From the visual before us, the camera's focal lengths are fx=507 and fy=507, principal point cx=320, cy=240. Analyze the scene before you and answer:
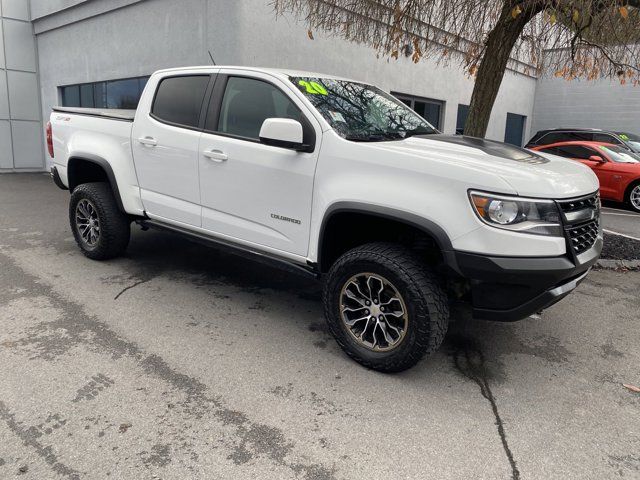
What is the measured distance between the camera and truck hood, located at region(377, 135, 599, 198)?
2830 mm

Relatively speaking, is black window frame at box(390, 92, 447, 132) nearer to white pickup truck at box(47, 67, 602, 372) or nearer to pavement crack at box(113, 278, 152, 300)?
white pickup truck at box(47, 67, 602, 372)

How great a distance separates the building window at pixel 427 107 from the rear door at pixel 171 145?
30.0 ft

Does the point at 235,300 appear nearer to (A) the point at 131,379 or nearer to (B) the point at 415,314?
(A) the point at 131,379

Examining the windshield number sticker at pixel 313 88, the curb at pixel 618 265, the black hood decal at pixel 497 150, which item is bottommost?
the curb at pixel 618 265

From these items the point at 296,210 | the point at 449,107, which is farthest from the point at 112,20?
the point at 296,210

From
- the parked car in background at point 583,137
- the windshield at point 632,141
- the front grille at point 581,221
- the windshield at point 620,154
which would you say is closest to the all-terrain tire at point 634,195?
the windshield at point 620,154

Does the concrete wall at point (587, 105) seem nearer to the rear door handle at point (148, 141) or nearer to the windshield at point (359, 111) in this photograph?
the windshield at point (359, 111)

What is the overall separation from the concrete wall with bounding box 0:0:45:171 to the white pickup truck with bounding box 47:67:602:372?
11.7 m

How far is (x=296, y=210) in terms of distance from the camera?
11.7 feet

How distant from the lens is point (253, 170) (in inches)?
147

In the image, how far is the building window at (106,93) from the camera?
36.3 ft

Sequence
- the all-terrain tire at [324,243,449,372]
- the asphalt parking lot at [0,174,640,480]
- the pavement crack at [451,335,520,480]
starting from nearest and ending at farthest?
the asphalt parking lot at [0,174,640,480]
the pavement crack at [451,335,520,480]
the all-terrain tire at [324,243,449,372]

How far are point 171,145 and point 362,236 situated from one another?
1884 mm

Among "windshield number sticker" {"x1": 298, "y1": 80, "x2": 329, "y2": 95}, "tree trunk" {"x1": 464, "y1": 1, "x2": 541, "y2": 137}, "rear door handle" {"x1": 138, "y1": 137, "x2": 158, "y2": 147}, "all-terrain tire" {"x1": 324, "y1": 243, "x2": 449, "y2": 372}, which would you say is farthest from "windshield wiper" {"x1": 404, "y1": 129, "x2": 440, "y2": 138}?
"tree trunk" {"x1": 464, "y1": 1, "x2": 541, "y2": 137}
